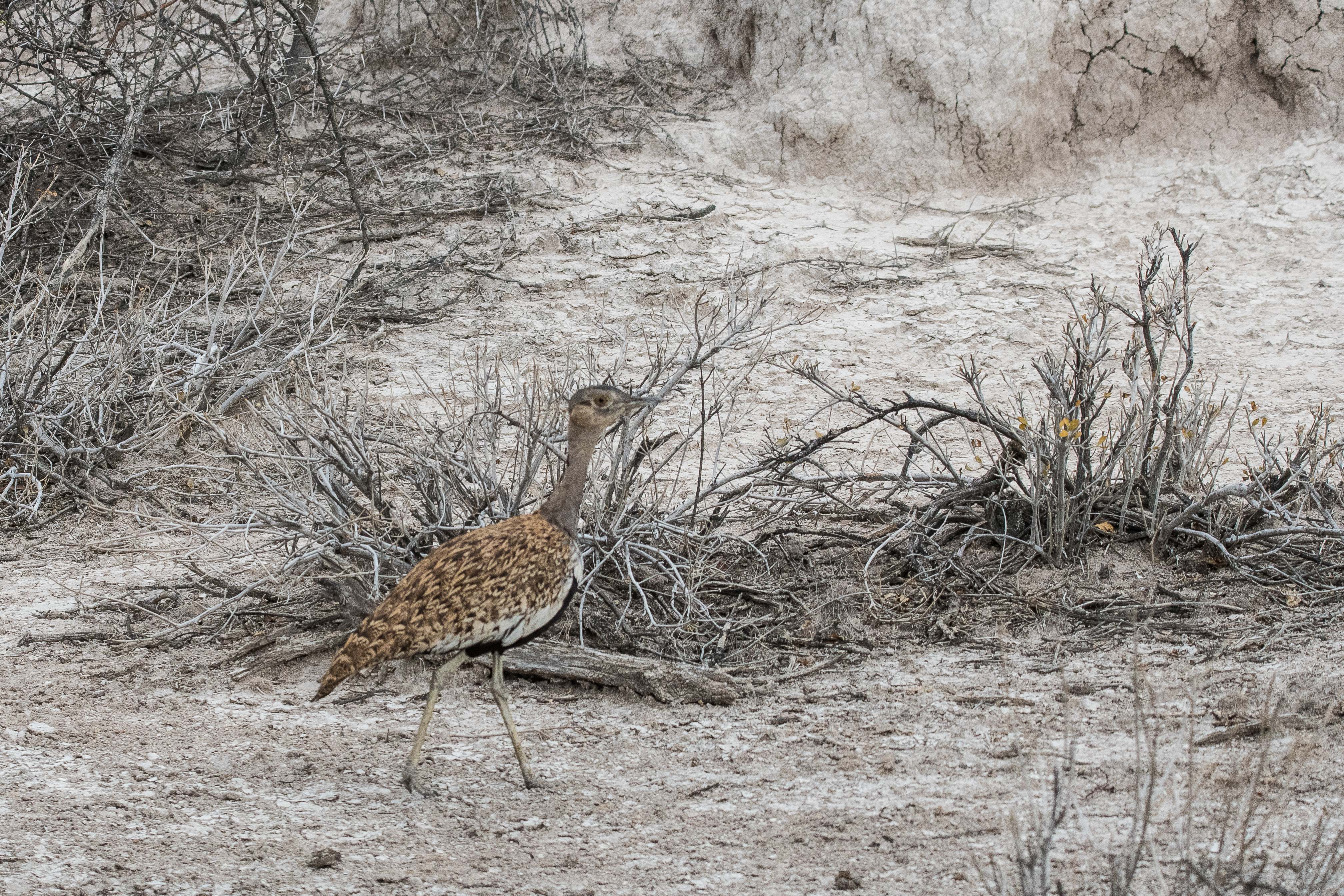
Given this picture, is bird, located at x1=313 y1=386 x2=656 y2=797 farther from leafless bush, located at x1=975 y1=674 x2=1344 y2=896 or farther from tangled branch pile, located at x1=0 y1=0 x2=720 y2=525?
tangled branch pile, located at x1=0 y1=0 x2=720 y2=525

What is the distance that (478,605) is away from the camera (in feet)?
12.9

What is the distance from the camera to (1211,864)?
3006 mm

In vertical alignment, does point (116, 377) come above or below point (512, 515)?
above

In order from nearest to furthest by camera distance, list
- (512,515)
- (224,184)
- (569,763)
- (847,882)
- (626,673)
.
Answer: (847,882)
(569,763)
(626,673)
(512,515)
(224,184)

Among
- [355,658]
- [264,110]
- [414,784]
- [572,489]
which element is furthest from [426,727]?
[264,110]

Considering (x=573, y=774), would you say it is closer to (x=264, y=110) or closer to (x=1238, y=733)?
(x=1238, y=733)

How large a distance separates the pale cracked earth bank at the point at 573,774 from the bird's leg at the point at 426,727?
4cm

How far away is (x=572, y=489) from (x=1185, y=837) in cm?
215

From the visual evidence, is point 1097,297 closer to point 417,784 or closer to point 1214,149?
point 417,784

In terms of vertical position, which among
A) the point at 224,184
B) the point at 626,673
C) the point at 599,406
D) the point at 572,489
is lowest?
the point at 626,673

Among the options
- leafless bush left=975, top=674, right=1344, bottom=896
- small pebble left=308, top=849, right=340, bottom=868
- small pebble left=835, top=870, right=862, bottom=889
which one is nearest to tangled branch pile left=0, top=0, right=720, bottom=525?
small pebble left=308, top=849, right=340, bottom=868

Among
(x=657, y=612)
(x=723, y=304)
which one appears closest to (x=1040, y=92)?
(x=723, y=304)

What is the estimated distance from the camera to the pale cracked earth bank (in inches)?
141

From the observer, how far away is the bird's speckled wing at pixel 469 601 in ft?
12.8
